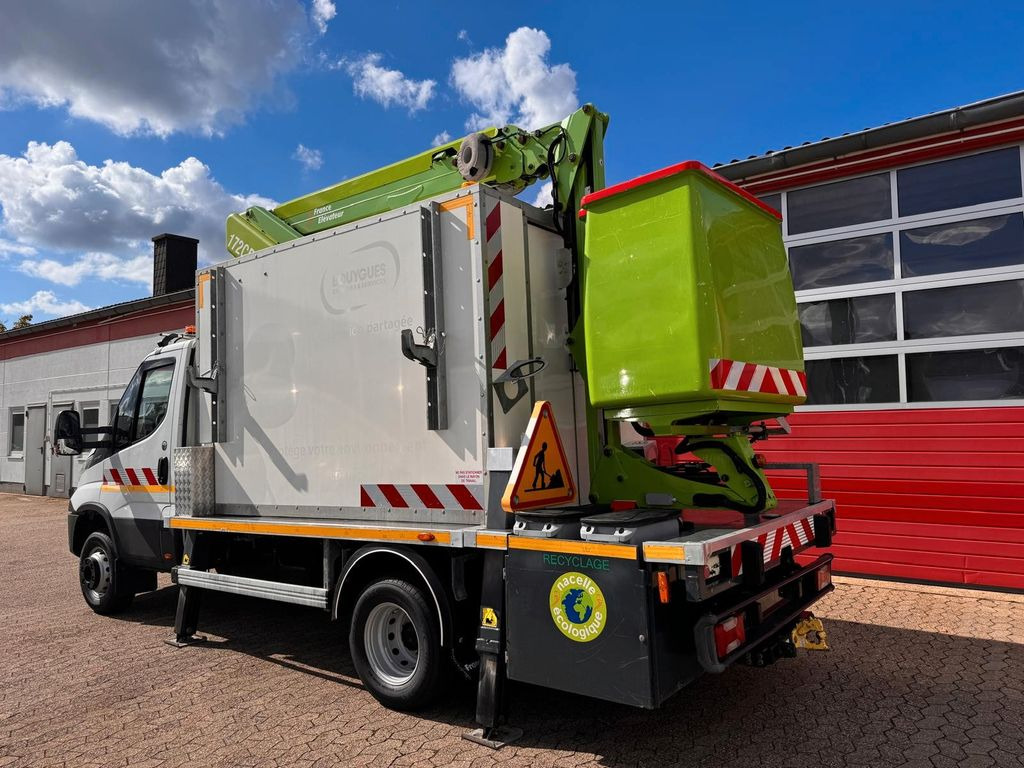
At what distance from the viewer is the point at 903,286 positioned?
6898 mm

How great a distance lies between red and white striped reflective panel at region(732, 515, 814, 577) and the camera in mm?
3340

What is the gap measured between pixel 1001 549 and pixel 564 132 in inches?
213

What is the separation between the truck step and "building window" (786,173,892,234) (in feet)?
19.8

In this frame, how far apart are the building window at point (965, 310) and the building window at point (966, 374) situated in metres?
0.20

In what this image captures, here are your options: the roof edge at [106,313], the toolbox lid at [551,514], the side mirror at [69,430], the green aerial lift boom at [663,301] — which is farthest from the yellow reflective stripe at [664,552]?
the roof edge at [106,313]

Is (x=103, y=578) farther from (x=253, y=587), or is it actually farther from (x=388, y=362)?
(x=388, y=362)

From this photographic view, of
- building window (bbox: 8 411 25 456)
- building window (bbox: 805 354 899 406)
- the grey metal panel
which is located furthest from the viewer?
building window (bbox: 8 411 25 456)

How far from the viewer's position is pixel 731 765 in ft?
11.1

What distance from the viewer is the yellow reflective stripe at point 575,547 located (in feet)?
10.2

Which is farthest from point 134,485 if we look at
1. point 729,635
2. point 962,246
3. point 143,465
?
point 962,246

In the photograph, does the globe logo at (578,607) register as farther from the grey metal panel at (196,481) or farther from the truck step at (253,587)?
the grey metal panel at (196,481)

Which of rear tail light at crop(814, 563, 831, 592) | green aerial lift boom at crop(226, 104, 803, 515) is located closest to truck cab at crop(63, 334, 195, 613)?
green aerial lift boom at crop(226, 104, 803, 515)

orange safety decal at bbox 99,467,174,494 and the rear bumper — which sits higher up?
orange safety decal at bbox 99,467,174,494

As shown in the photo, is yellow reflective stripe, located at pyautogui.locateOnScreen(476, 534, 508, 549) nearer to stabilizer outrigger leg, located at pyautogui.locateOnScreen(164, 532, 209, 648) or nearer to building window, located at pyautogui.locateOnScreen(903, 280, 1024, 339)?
stabilizer outrigger leg, located at pyautogui.locateOnScreen(164, 532, 209, 648)
